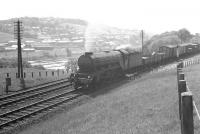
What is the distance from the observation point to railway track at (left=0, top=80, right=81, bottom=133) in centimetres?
1711

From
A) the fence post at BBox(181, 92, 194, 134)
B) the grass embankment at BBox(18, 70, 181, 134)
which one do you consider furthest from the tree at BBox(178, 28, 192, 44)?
the fence post at BBox(181, 92, 194, 134)

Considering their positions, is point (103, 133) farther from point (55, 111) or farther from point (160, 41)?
point (160, 41)

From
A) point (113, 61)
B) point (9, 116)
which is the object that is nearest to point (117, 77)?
point (113, 61)

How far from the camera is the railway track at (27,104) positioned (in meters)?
17.1

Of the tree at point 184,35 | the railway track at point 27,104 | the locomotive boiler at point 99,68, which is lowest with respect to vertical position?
the railway track at point 27,104

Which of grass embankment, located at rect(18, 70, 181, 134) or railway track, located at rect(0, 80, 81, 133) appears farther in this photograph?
railway track, located at rect(0, 80, 81, 133)

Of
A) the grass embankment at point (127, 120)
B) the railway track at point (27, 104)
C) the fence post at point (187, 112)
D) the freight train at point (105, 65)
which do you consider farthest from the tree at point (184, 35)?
the fence post at point (187, 112)

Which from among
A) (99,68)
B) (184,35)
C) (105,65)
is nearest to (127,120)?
(99,68)

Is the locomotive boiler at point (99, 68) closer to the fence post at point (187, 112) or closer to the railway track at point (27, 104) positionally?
the railway track at point (27, 104)

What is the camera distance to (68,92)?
2448 centimetres

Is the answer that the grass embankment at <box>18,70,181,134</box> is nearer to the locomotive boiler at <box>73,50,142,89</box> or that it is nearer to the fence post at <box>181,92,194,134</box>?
the fence post at <box>181,92,194,134</box>

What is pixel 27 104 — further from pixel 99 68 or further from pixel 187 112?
pixel 187 112

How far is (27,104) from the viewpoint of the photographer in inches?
821

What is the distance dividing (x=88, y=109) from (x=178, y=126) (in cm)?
886
